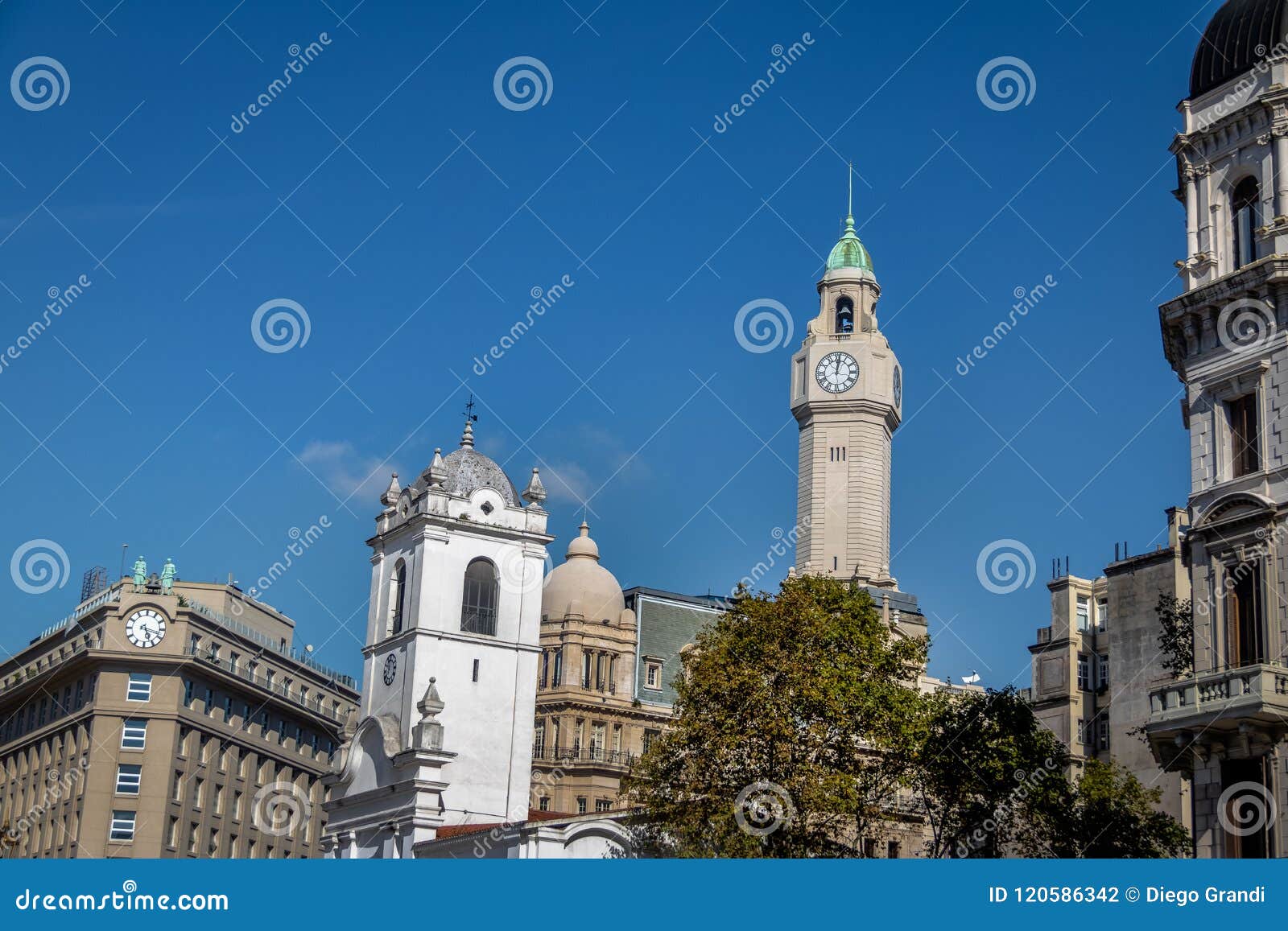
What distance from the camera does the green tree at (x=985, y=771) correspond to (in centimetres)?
5966

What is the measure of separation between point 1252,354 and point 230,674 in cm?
8981

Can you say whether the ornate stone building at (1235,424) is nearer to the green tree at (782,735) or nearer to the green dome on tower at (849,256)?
the green tree at (782,735)

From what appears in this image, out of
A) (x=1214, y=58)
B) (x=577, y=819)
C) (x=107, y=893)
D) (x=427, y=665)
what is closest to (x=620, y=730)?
(x=427, y=665)

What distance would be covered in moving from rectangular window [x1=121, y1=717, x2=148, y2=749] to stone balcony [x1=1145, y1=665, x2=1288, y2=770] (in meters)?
85.9

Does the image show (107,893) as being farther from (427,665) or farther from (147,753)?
(147,753)

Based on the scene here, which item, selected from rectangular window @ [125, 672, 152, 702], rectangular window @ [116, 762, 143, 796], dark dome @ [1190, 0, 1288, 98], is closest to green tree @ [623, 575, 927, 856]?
dark dome @ [1190, 0, 1288, 98]

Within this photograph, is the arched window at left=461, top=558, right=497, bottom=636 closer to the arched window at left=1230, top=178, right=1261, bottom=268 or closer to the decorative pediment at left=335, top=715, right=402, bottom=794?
the decorative pediment at left=335, top=715, right=402, bottom=794

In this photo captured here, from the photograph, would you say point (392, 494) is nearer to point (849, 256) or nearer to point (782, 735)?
point (782, 735)

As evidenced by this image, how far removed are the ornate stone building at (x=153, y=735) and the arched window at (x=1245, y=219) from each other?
8180 centimetres

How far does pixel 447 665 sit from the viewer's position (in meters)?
74.6

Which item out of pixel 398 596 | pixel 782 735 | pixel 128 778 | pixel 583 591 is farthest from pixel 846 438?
pixel 782 735

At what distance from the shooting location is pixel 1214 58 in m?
48.7

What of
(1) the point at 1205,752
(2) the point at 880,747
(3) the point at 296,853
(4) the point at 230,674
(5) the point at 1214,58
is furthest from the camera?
(3) the point at 296,853

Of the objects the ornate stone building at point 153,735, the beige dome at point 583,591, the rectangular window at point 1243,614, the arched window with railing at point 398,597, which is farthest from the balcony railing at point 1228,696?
the ornate stone building at point 153,735
